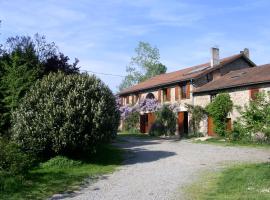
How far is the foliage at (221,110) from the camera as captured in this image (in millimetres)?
29250

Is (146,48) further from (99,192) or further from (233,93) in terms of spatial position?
(99,192)

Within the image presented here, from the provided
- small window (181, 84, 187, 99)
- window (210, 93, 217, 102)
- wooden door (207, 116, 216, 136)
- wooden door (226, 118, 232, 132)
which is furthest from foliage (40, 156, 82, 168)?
small window (181, 84, 187, 99)

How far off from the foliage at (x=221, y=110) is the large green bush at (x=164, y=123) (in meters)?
5.97

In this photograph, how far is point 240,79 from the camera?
29.8 m

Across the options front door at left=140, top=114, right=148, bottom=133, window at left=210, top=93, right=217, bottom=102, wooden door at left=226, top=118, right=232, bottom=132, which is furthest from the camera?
front door at left=140, top=114, right=148, bottom=133

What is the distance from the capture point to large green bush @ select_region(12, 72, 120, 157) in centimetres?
1580

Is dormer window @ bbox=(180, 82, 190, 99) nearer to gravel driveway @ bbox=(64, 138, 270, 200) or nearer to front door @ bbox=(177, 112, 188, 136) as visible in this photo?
front door @ bbox=(177, 112, 188, 136)

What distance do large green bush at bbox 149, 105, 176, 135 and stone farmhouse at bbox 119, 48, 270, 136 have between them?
2.32 ft

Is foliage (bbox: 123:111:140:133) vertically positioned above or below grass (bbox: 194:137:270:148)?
above

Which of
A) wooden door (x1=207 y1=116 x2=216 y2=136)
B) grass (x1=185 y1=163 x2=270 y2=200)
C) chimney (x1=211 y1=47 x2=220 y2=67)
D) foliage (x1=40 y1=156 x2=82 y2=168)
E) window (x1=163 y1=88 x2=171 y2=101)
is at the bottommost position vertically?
grass (x1=185 y1=163 x2=270 y2=200)

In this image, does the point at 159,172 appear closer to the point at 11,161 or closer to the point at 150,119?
the point at 11,161

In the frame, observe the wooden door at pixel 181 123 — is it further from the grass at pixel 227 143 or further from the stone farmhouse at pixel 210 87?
the grass at pixel 227 143

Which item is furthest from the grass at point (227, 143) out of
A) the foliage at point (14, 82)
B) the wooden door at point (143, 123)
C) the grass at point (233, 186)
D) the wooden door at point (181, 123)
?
the foliage at point (14, 82)

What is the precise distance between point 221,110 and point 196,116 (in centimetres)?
322
